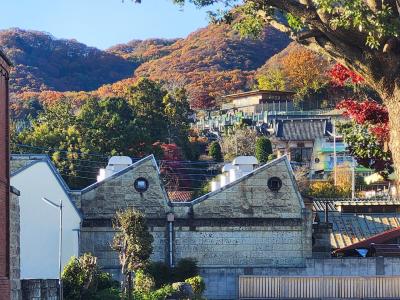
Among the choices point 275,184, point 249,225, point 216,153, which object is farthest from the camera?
point 216,153

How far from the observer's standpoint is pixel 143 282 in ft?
117

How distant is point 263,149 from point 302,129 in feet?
45.6

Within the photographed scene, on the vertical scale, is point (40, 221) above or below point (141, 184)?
below

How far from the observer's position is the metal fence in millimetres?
39156

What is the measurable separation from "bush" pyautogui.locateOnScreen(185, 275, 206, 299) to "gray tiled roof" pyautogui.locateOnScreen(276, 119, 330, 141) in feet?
182

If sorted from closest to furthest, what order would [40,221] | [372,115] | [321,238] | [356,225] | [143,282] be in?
[372,115], [143,282], [40,221], [321,238], [356,225]

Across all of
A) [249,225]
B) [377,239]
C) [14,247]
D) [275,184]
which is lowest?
[14,247]

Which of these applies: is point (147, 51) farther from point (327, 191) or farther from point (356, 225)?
point (356, 225)

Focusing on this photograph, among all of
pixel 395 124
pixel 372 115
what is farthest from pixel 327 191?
pixel 395 124

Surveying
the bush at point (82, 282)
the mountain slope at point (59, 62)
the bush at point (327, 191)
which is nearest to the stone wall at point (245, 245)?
the bush at point (82, 282)

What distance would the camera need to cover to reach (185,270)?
40.2m

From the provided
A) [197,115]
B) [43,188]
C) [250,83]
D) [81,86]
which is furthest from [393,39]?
[81,86]

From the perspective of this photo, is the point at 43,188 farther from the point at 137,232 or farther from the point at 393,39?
the point at 393,39

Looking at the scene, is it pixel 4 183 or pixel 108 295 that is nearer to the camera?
pixel 4 183
